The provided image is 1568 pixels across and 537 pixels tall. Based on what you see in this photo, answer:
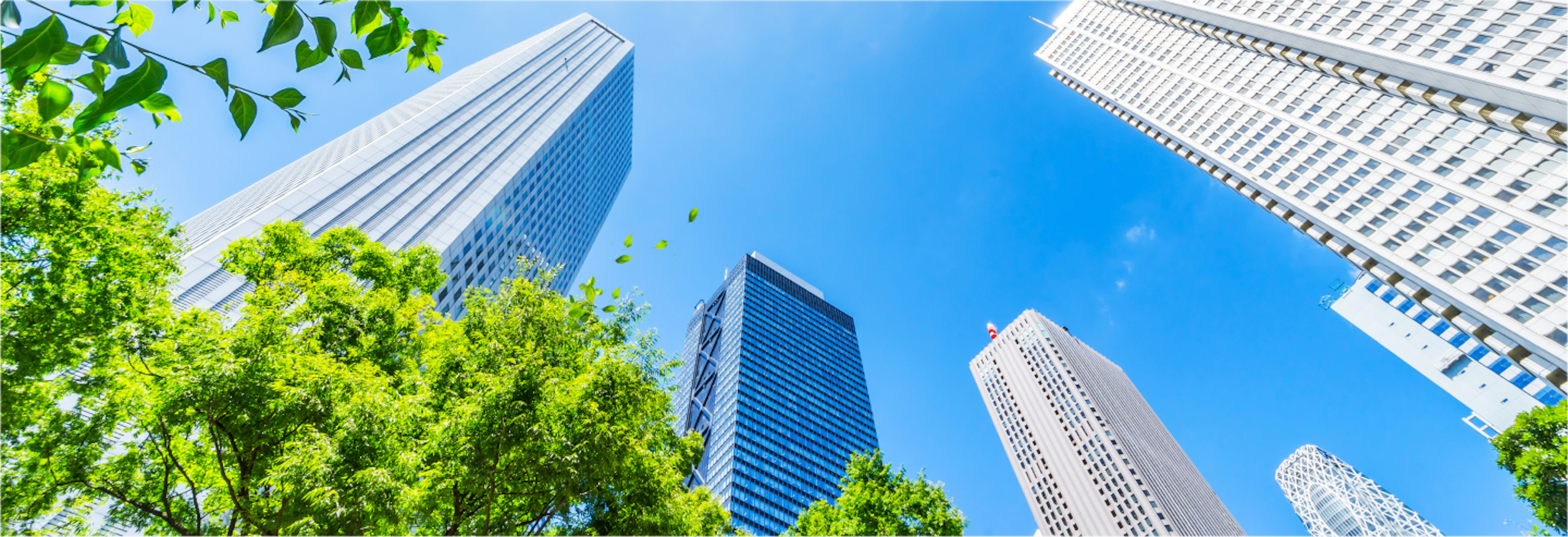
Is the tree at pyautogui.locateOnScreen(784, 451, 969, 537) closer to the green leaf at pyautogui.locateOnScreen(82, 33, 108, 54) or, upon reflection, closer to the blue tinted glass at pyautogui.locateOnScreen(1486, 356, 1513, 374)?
the green leaf at pyautogui.locateOnScreen(82, 33, 108, 54)

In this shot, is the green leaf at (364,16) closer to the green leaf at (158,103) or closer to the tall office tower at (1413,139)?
the green leaf at (158,103)

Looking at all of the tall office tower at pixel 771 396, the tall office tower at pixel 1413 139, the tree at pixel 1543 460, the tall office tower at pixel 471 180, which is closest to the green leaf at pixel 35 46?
the tall office tower at pixel 471 180

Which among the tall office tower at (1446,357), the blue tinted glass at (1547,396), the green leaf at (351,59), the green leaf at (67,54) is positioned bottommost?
the green leaf at (67,54)

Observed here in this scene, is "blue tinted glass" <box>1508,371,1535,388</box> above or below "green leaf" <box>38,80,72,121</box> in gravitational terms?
above

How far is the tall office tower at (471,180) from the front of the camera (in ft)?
121

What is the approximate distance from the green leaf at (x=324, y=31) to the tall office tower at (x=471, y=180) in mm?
17655

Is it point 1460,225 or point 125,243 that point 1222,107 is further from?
point 125,243

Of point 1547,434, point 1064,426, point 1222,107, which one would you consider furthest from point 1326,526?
point 1547,434

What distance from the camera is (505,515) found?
9.45 metres

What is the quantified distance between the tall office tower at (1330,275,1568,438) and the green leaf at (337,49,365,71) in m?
59.2

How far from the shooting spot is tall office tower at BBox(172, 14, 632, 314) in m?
36.8

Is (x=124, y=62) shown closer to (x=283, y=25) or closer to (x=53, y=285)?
(x=283, y=25)

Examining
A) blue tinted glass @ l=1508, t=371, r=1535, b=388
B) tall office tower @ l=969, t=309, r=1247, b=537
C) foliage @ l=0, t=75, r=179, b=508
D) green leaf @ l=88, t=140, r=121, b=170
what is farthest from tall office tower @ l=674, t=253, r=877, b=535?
green leaf @ l=88, t=140, r=121, b=170

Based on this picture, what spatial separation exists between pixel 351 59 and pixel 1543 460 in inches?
1530
